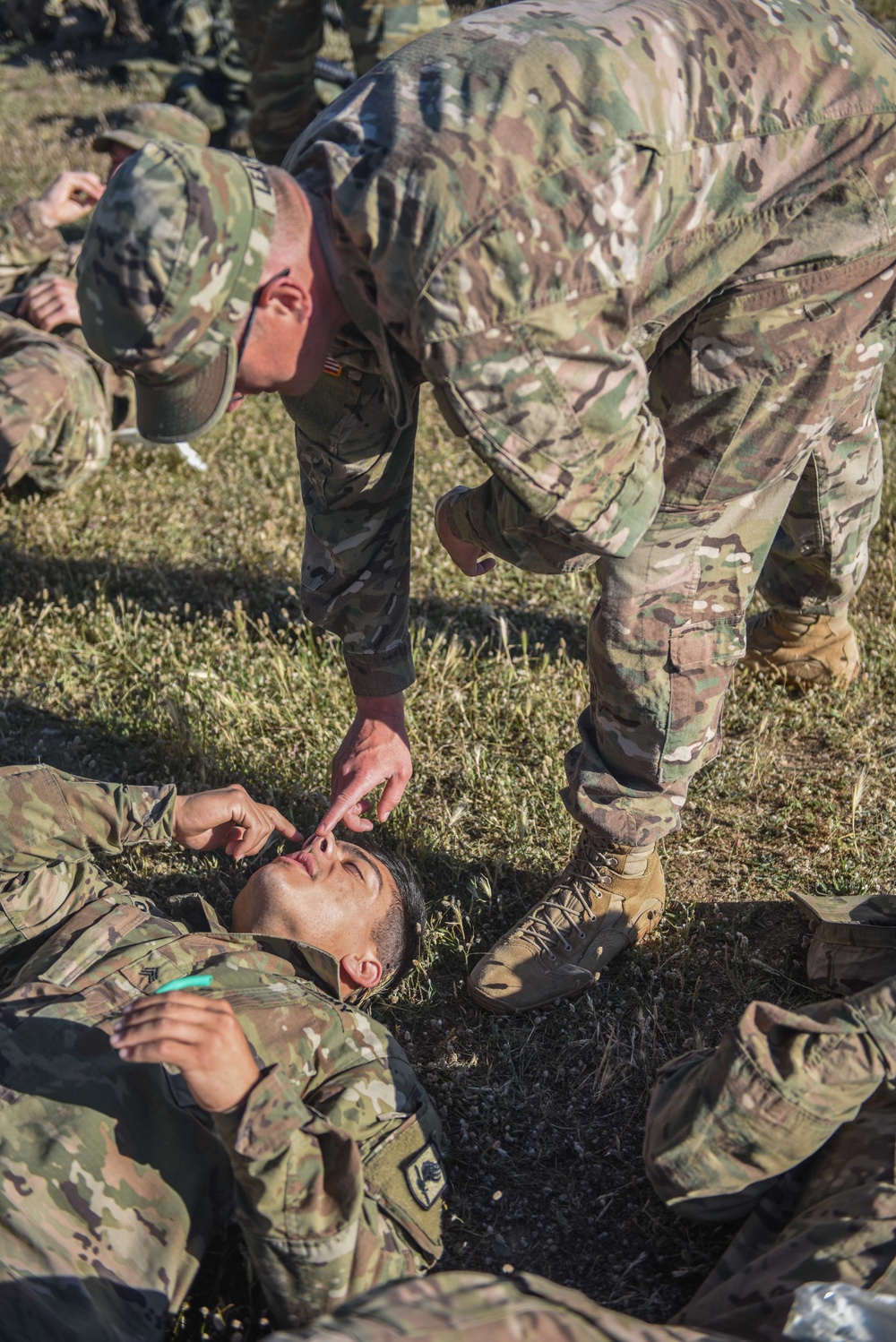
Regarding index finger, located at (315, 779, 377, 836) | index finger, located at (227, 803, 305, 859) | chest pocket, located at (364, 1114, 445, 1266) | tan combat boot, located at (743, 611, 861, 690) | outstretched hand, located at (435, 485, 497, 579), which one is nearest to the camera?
chest pocket, located at (364, 1114, 445, 1266)

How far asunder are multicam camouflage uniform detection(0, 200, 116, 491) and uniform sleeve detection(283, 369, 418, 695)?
A: 272 cm

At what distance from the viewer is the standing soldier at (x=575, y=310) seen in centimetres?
207

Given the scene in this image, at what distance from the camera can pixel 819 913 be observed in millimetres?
3004

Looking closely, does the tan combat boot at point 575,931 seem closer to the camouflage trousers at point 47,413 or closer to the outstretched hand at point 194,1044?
the outstretched hand at point 194,1044

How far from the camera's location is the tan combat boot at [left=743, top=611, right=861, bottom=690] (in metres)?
4.17

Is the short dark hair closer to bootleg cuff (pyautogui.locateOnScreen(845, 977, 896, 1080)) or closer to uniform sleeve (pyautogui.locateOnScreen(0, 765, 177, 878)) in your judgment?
uniform sleeve (pyautogui.locateOnScreen(0, 765, 177, 878))

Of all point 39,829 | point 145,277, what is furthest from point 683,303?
point 39,829

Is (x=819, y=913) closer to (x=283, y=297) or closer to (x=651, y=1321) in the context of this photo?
(x=651, y=1321)

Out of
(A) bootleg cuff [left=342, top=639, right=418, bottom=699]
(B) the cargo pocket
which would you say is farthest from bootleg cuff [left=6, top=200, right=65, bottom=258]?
(B) the cargo pocket

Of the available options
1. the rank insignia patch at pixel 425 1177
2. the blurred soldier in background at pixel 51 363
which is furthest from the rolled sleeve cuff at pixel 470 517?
the blurred soldier in background at pixel 51 363

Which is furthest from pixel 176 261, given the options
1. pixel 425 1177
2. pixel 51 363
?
pixel 51 363

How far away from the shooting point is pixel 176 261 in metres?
1.99

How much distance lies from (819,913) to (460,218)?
6.44 feet

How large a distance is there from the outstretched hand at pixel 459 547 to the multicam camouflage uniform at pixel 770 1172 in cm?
137
